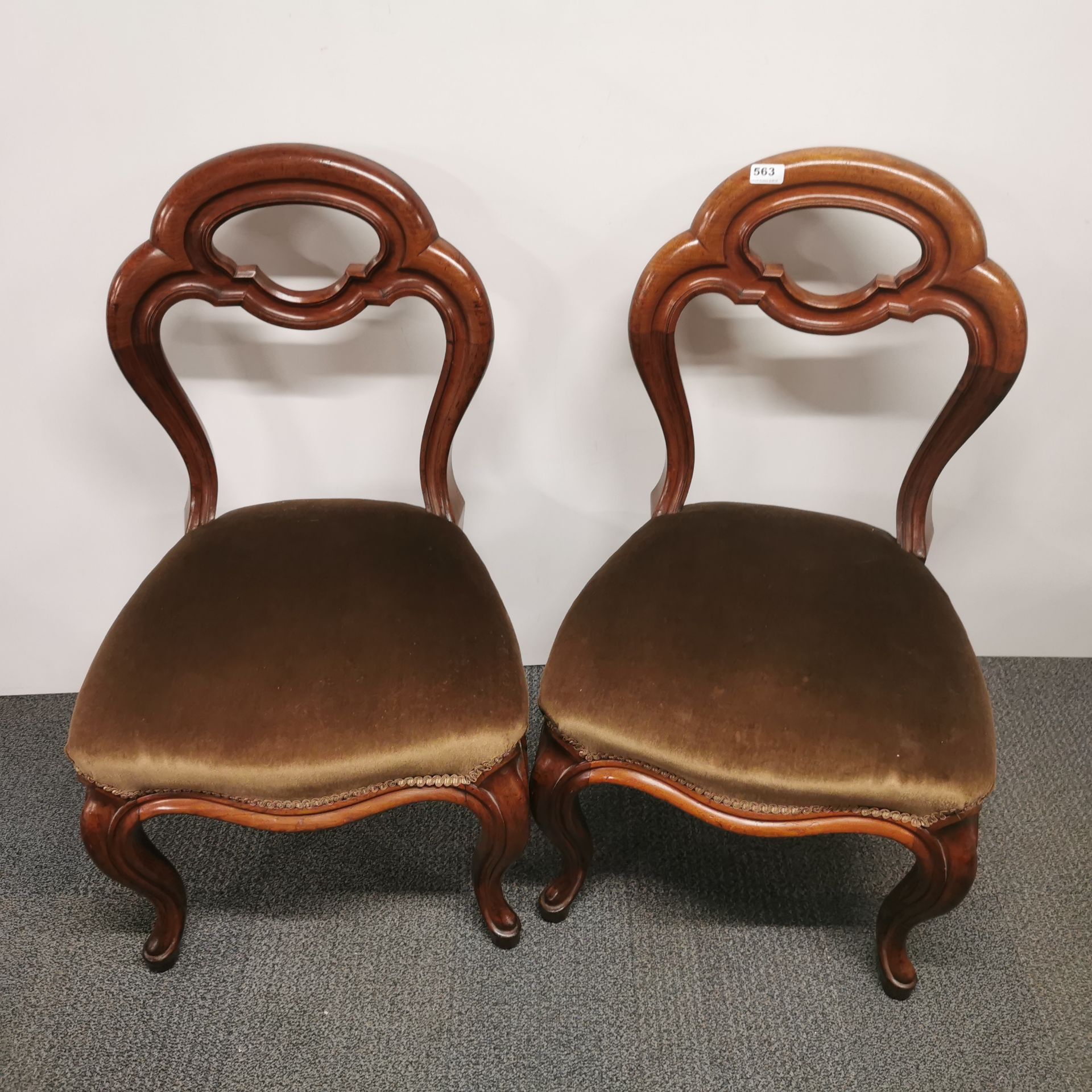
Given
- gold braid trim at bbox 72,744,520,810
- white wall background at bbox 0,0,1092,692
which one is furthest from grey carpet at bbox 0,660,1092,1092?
white wall background at bbox 0,0,1092,692

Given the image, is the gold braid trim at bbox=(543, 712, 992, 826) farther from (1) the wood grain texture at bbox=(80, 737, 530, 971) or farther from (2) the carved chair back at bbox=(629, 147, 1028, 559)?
(2) the carved chair back at bbox=(629, 147, 1028, 559)

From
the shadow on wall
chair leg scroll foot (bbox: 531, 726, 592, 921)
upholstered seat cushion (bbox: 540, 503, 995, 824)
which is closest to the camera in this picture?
upholstered seat cushion (bbox: 540, 503, 995, 824)

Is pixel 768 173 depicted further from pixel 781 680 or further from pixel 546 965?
pixel 546 965

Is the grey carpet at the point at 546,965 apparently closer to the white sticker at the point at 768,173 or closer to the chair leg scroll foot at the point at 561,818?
the chair leg scroll foot at the point at 561,818

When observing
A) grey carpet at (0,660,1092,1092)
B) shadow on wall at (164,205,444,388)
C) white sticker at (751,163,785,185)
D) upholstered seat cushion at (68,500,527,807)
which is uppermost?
white sticker at (751,163,785,185)

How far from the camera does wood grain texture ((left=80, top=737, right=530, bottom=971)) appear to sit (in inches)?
36.2

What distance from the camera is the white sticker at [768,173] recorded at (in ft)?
3.07

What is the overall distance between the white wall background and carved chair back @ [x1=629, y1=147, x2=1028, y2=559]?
0.11m

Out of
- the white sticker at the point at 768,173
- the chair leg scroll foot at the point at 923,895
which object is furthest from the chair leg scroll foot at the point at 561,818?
the white sticker at the point at 768,173

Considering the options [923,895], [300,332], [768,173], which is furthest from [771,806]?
[300,332]

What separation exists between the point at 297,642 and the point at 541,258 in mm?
546

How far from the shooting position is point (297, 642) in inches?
36.8

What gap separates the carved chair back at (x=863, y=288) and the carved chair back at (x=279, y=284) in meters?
0.21

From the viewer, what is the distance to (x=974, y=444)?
1286 millimetres
